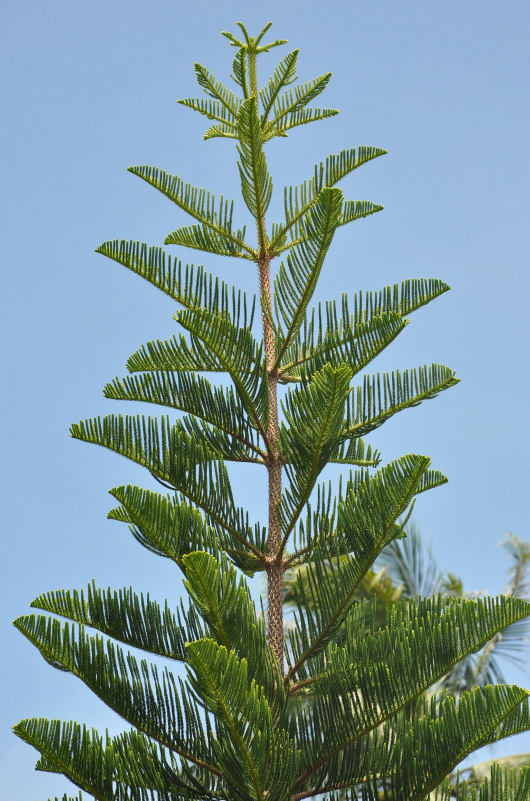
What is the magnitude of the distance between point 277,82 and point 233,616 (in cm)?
302

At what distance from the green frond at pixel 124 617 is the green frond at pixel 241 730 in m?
0.56

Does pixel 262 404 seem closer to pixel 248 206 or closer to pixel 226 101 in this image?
pixel 248 206

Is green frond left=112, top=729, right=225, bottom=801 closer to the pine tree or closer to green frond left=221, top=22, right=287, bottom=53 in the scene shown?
the pine tree

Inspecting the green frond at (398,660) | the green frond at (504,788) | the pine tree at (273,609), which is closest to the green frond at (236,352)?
the pine tree at (273,609)

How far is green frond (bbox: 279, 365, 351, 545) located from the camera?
3809mm

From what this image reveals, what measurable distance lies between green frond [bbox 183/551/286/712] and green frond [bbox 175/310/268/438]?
3.56 ft

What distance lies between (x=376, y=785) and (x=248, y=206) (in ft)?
9.28

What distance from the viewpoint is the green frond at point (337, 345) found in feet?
14.5

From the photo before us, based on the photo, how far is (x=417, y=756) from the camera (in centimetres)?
→ 357

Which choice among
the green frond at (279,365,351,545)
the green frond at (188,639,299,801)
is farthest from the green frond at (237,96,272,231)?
the green frond at (188,639,299,801)

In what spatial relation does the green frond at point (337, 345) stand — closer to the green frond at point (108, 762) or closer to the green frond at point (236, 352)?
the green frond at point (236, 352)

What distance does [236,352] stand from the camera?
14.2ft

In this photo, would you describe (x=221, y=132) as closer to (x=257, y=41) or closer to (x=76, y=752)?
(x=257, y=41)

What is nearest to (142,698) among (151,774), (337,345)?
(151,774)
